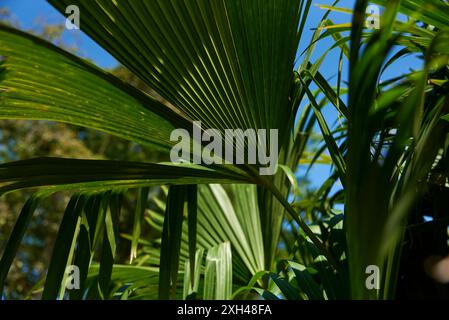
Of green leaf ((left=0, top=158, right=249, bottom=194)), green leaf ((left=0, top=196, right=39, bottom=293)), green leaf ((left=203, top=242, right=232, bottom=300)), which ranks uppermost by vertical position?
green leaf ((left=0, top=158, right=249, bottom=194))

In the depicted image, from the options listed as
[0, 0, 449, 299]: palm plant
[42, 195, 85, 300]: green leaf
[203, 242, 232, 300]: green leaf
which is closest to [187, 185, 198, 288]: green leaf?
[0, 0, 449, 299]: palm plant

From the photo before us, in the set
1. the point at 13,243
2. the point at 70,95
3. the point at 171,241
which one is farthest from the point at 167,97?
the point at 13,243

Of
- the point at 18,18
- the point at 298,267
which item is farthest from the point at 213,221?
the point at 18,18

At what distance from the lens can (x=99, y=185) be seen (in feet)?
4.04

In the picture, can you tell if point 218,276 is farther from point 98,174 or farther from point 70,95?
point 70,95

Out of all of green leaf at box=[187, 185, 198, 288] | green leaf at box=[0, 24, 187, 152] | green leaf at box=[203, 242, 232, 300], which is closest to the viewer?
green leaf at box=[0, 24, 187, 152]

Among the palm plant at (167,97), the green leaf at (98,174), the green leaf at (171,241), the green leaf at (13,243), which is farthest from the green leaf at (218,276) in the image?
the green leaf at (13,243)

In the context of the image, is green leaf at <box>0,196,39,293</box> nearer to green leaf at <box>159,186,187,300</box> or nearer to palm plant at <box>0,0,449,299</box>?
palm plant at <box>0,0,449,299</box>

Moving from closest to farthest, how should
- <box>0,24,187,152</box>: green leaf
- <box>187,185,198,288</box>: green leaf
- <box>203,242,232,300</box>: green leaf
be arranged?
<box>0,24,187,152</box>: green leaf
<box>187,185,198,288</box>: green leaf
<box>203,242,232,300</box>: green leaf

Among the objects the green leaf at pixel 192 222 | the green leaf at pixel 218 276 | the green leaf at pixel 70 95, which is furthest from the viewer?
the green leaf at pixel 218 276

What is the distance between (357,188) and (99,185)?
731 millimetres

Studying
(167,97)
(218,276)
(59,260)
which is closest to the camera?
(59,260)

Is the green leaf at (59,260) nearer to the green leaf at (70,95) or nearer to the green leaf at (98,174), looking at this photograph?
the green leaf at (98,174)
